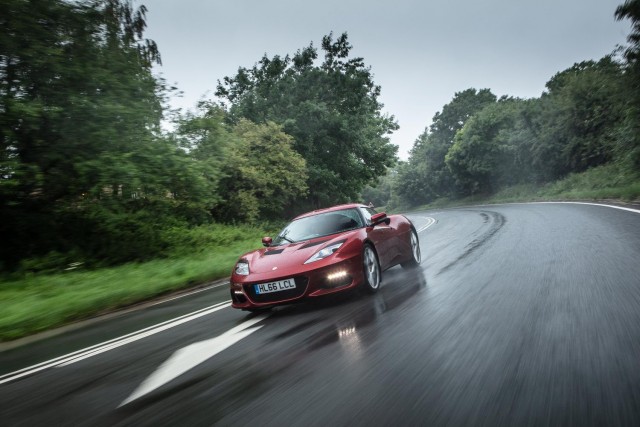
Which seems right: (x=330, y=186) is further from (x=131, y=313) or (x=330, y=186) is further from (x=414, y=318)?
(x=414, y=318)

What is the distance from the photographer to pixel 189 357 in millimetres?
4293

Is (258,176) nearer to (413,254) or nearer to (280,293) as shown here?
(413,254)

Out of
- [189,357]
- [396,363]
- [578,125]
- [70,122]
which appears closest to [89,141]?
[70,122]

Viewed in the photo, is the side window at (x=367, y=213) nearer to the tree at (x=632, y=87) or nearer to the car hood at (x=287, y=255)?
the car hood at (x=287, y=255)

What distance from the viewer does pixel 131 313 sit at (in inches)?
306

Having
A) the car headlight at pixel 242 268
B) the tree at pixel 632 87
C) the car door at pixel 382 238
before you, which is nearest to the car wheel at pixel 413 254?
the car door at pixel 382 238

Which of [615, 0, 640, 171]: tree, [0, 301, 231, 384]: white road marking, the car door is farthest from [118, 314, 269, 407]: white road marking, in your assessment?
[615, 0, 640, 171]: tree

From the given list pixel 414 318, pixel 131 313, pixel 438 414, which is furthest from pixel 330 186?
pixel 438 414

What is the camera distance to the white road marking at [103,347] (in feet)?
14.9

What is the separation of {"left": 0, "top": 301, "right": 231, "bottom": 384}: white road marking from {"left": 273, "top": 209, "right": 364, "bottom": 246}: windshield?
1426mm

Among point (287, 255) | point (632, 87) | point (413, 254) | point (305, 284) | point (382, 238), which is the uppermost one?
point (632, 87)

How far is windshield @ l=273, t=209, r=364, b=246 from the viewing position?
6.96 metres

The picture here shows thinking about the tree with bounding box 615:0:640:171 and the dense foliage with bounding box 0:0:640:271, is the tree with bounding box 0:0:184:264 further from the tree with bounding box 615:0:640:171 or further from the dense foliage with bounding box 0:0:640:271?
the tree with bounding box 615:0:640:171

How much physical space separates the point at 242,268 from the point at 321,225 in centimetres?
147
